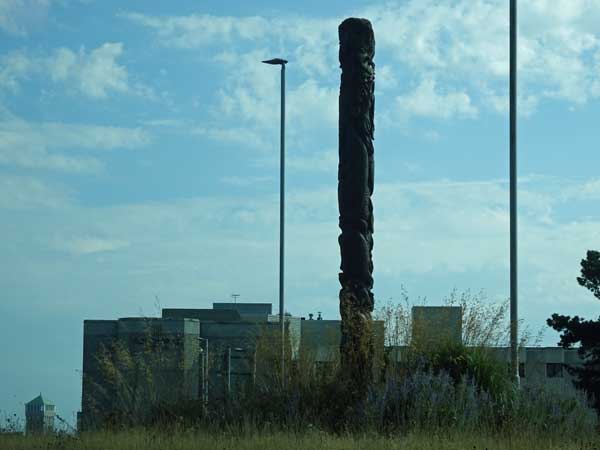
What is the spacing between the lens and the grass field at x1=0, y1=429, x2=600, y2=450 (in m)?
13.8

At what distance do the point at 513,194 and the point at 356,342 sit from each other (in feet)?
13.5

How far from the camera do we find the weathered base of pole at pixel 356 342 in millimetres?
19188

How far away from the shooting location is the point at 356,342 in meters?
20.1

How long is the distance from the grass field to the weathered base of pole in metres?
3.71

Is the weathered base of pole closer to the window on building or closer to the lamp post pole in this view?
the lamp post pole

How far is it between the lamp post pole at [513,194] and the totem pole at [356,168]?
2.60 meters

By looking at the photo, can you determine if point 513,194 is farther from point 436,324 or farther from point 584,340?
point 584,340

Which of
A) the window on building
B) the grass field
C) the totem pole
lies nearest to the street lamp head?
the totem pole

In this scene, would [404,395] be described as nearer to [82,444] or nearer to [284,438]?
[284,438]

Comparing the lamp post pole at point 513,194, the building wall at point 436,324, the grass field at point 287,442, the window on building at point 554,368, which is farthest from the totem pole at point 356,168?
the window on building at point 554,368

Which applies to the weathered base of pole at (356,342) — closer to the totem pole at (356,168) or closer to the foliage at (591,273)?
the totem pole at (356,168)

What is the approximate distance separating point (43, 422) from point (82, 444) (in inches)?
133

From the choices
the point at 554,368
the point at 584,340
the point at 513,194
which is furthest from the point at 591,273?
the point at 513,194

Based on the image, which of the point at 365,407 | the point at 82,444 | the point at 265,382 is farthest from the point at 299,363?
the point at 82,444
